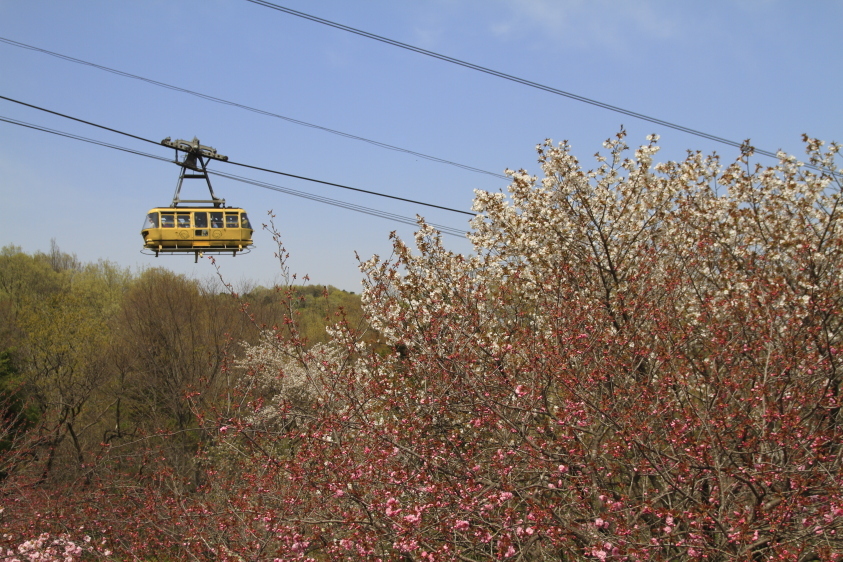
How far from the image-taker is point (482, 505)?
542cm

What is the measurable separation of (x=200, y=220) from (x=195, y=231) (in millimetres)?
270

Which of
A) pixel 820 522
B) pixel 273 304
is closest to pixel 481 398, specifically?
pixel 820 522

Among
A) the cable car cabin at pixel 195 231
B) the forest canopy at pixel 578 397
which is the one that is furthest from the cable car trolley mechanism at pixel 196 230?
the forest canopy at pixel 578 397

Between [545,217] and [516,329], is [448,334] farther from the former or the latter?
[545,217]

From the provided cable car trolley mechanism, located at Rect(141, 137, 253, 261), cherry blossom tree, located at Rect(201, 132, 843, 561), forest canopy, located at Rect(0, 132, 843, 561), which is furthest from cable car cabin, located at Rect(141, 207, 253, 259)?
cherry blossom tree, located at Rect(201, 132, 843, 561)

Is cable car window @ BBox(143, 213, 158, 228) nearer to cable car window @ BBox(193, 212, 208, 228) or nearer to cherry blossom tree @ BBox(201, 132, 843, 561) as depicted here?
cable car window @ BBox(193, 212, 208, 228)

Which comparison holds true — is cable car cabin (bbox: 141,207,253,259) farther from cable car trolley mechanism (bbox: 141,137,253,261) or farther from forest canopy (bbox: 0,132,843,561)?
forest canopy (bbox: 0,132,843,561)

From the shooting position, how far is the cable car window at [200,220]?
14664 millimetres

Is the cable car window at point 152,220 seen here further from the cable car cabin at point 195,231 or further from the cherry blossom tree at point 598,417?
the cherry blossom tree at point 598,417

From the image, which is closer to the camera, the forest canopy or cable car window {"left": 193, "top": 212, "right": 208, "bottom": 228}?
the forest canopy

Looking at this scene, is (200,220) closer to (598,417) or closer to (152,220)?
(152,220)

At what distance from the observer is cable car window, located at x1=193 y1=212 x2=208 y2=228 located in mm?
14664

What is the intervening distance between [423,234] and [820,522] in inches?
236

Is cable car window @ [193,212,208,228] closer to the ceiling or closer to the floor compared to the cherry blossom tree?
closer to the ceiling
